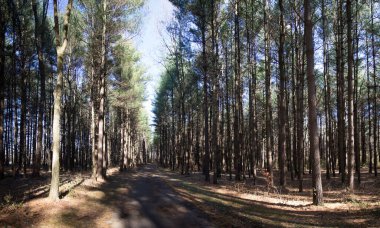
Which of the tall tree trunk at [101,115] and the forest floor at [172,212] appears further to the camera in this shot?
the tall tree trunk at [101,115]

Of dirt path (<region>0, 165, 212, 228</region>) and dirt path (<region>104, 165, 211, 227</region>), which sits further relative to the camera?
dirt path (<region>104, 165, 211, 227</region>)

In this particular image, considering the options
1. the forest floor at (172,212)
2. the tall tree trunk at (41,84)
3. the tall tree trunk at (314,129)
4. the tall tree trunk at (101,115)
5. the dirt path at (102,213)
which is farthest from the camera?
the tall tree trunk at (41,84)

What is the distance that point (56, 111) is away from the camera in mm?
10859

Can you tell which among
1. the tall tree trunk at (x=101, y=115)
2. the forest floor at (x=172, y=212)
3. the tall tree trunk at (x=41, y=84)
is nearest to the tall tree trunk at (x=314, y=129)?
the forest floor at (x=172, y=212)

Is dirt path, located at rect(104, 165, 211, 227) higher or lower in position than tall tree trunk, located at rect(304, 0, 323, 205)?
lower

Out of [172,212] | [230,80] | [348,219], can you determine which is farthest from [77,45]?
[348,219]

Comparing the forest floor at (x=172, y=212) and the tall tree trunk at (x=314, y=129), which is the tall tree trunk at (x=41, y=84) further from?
the tall tree trunk at (x=314, y=129)

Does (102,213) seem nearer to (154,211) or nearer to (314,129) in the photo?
(154,211)

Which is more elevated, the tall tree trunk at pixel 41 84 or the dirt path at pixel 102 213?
the tall tree trunk at pixel 41 84

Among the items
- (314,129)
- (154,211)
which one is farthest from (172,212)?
(314,129)

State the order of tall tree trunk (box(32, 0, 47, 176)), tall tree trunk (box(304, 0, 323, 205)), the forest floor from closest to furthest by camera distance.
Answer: the forest floor → tall tree trunk (box(304, 0, 323, 205)) → tall tree trunk (box(32, 0, 47, 176))

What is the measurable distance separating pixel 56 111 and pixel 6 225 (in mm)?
4234

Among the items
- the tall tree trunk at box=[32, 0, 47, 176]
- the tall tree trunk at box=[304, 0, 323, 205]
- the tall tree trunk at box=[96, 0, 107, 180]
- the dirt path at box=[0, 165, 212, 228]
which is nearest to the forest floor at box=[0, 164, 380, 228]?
the dirt path at box=[0, 165, 212, 228]

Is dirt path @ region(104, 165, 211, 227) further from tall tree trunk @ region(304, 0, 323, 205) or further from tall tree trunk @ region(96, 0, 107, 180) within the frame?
tall tree trunk @ region(96, 0, 107, 180)
